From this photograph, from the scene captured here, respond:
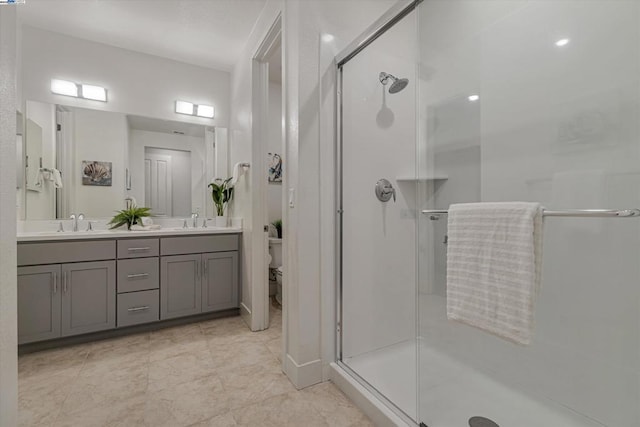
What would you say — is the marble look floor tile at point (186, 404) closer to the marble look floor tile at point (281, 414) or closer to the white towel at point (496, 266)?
the marble look floor tile at point (281, 414)

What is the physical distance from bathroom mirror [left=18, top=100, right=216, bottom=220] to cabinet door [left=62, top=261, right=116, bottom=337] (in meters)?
0.68

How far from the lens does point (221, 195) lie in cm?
319

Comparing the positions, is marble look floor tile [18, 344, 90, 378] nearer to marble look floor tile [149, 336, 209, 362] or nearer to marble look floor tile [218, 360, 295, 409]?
marble look floor tile [149, 336, 209, 362]

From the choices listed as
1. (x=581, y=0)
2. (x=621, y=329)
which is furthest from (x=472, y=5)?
(x=621, y=329)

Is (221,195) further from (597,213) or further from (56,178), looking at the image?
(597,213)

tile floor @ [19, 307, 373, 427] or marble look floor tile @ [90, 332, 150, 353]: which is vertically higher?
tile floor @ [19, 307, 373, 427]

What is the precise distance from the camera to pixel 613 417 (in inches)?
50.1

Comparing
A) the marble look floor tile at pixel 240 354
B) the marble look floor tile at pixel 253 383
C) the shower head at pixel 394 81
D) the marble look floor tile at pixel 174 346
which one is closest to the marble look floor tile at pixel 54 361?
the marble look floor tile at pixel 174 346

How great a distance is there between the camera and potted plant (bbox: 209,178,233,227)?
317cm

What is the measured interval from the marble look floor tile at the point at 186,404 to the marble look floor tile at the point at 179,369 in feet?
0.21

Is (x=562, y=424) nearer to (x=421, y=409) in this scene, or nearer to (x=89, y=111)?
(x=421, y=409)

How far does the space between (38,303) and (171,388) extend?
130 cm

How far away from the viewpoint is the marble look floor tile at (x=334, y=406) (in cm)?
141

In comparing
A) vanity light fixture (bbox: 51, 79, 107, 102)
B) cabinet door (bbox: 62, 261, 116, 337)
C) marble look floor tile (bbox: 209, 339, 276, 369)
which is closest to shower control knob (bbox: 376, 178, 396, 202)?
marble look floor tile (bbox: 209, 339, 276, 369)
